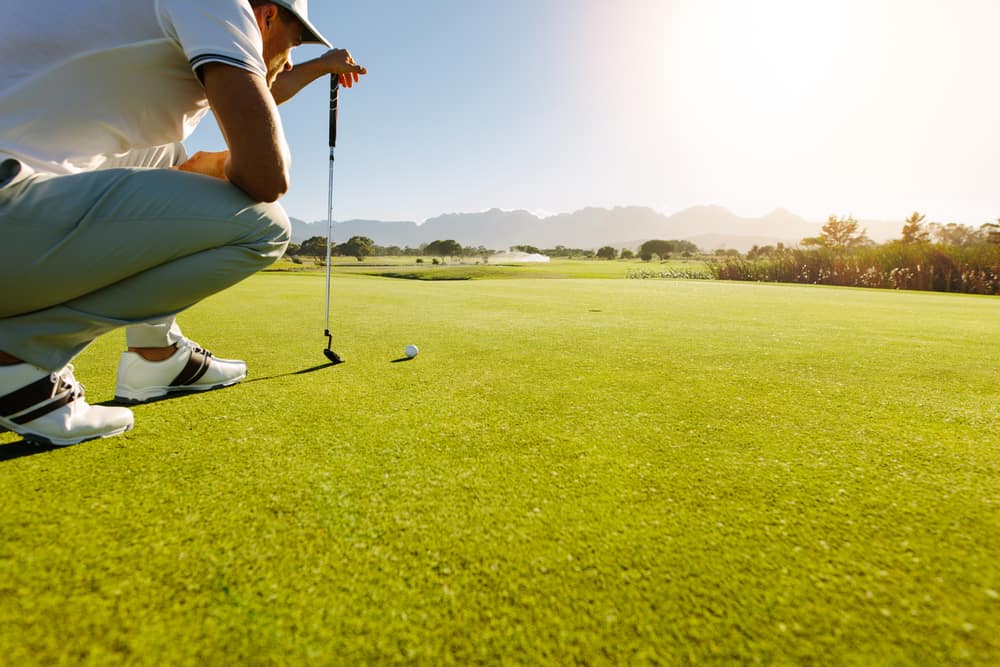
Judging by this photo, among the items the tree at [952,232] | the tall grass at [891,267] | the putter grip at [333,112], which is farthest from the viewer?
the tree at [952,232]

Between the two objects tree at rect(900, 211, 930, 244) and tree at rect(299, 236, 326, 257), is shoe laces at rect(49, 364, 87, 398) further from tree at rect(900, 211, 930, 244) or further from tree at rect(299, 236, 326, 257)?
tree at rect(900, 211, 930, 244)

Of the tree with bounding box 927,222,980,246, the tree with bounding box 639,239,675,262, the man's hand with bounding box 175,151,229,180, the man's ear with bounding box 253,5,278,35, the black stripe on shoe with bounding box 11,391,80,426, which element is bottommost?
the black stripe on shoe with bounding box 11,391,80,426

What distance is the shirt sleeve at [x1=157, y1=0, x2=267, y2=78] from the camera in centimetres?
146

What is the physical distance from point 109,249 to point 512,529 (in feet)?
5.44

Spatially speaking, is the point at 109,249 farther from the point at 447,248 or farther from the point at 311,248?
the point at 447,248

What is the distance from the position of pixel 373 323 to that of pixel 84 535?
368 cm

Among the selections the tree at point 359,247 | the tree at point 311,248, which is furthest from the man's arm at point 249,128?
the tree at point 359,247

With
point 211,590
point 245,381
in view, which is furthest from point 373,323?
point 211,590

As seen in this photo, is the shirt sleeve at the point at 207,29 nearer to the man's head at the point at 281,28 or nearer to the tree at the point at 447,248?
the man's head at the point at 281,28

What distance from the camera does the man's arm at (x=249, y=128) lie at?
152 centimetres

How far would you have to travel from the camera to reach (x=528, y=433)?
1.78 meters

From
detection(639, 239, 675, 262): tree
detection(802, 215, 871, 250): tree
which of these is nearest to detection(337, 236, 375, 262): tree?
detection(639, 239, 675, 262): tree

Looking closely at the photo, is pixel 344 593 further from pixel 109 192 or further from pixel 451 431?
pixel 109 192

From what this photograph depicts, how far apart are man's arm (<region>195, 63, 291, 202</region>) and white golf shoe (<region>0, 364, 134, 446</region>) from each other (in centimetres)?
98
